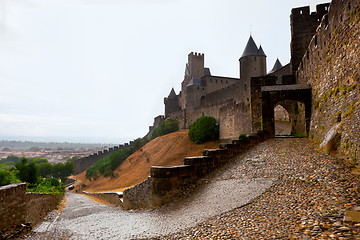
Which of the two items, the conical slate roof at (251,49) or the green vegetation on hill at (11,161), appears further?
the green vegetation on hill at (11,161)

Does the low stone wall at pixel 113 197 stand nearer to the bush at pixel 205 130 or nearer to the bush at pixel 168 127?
the bush at pixel 205 130

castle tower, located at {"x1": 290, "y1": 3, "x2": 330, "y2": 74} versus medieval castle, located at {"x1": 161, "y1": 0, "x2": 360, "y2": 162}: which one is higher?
castle tower, located at {"x1": 290, "y1": 3, "x2": 330, "y2": 74}

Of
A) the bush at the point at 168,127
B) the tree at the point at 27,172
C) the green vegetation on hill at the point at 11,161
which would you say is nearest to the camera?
the tree at the point at 27,172

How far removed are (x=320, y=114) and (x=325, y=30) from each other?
3396mm

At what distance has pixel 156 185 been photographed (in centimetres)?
890

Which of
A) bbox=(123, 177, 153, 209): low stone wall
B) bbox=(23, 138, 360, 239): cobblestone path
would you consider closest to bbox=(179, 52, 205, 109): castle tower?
bbox=(123, 177, 153, 209): low stone wall

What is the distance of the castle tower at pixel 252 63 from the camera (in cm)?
3750

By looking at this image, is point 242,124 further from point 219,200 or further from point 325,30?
point 219,200

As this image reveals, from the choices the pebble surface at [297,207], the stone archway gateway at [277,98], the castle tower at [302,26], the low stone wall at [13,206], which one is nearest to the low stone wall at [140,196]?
the pebble surface at [297,207]

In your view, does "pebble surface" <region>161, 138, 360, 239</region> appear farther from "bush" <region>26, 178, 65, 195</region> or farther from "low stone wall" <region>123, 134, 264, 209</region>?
"bush" <region>26, 178, 65, 195</region>

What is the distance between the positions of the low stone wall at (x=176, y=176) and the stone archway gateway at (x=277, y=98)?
2.27 meters

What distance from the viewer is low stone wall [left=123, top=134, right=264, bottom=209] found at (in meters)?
8.84

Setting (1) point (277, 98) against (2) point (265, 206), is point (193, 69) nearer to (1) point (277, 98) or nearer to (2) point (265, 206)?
(1) point (277, 98)

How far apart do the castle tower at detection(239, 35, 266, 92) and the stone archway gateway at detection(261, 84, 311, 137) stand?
80.9 feet
